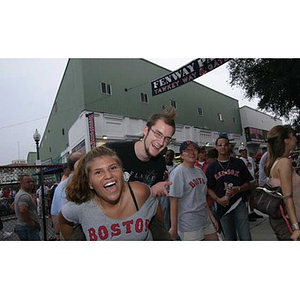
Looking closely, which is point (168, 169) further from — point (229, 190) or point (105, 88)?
point (105, 88)

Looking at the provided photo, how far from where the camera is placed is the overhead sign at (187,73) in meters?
1.94

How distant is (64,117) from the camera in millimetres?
1960

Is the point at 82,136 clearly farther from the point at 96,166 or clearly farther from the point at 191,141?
the point at 191,141

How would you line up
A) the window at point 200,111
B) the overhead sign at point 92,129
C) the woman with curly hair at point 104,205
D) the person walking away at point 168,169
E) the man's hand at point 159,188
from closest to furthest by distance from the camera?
the woman with curly hair at point 104,205 → the man's hand at point 159,188 → the overhead sign at point 92,129 → the person walking away at point 168,169 → the window at point 200,111

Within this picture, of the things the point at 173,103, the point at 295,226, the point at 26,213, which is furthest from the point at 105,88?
the point at 295,226

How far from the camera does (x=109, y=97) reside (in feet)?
6.59

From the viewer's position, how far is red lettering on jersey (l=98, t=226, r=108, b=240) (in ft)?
4.54

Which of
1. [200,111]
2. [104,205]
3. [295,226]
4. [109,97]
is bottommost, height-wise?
[295,226]

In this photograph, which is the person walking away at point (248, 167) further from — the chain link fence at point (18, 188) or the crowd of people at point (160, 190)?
the chain link fence at point (18, 188)

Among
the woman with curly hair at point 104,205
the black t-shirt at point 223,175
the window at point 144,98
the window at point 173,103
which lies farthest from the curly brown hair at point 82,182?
the black t-shirt at point 223,175

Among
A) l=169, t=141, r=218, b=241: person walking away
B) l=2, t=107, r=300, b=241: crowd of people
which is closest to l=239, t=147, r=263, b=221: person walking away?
l=2, t=107, r=300, b=241: crowd of people

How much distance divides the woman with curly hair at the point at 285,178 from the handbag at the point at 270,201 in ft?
0.10

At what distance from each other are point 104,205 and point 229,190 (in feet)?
3.47

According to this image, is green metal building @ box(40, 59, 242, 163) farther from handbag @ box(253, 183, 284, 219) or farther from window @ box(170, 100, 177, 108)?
handbag @ box(253, 183, 284, 219)
